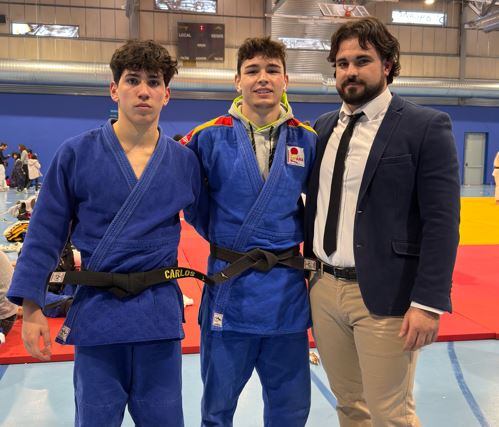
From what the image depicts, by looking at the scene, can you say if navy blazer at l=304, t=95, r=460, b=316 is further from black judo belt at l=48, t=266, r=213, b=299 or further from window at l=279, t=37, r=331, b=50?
window at l=279, t=37, r=331, b=50

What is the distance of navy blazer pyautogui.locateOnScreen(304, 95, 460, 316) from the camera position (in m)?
1.99

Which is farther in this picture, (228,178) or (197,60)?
(197,60)

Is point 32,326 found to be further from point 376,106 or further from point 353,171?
point 376,106

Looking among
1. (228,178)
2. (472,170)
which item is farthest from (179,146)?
(472,170)

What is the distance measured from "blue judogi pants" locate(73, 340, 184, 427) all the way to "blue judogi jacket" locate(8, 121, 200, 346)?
7 cm

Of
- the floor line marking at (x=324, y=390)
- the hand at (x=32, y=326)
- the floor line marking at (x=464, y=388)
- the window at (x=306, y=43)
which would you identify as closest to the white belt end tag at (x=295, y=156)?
the hand at (x=32, y=326)

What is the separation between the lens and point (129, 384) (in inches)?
80.7

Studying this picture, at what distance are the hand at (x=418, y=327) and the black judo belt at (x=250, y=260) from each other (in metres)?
0.54

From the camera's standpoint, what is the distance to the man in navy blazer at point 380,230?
201cm

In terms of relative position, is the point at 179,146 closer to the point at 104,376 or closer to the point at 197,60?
the point at 104,376

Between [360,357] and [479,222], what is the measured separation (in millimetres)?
9624

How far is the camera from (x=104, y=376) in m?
1.96

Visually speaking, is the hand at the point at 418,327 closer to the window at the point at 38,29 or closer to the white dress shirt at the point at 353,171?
the white dress shirt at the point at 353,171

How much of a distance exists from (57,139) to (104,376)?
1900 cm
